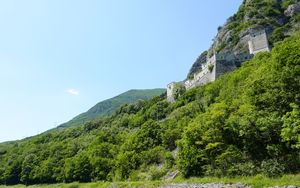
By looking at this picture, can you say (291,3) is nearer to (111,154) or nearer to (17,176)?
(111,154)

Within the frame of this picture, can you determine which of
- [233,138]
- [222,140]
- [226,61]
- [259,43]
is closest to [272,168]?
[233,138]

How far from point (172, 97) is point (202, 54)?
45972 millimetres

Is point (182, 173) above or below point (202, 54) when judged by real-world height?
below

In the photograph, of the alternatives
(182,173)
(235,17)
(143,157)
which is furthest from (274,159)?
(235,17)

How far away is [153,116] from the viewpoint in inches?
3625

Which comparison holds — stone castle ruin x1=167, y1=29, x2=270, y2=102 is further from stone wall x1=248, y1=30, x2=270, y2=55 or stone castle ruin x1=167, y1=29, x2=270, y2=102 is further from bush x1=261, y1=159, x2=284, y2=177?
bush x1=261, y1=159, x2=284, y2=177

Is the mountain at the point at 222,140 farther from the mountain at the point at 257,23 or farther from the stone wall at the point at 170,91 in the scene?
the mountain at the point at 257,23

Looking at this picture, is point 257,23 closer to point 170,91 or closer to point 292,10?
point 292,10

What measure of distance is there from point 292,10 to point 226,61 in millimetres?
44862

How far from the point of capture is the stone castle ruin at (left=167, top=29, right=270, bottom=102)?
8506cm

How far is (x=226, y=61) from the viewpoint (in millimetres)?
86438

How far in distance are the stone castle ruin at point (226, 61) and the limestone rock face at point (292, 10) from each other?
25.6 meters

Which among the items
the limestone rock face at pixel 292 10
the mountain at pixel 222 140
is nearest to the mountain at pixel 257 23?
the limestone rock face at pixel 292 10

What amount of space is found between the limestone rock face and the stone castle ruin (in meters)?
25.6
